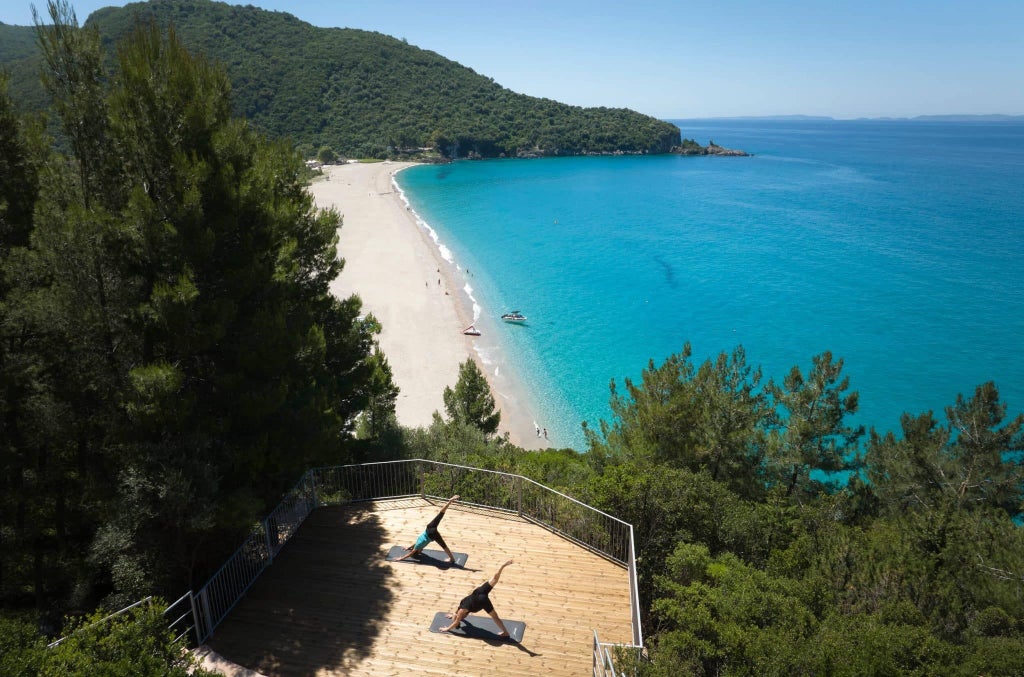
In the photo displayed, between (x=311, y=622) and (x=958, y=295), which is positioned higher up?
(x=311, y=622)

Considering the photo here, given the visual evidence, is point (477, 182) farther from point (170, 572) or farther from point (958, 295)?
point (170, 572)

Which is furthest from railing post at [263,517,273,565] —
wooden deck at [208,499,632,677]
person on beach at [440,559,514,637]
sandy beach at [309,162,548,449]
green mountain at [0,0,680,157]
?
green mountain at [0,0,680,157]

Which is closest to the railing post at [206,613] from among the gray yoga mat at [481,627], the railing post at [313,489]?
the railing post at [313,489]

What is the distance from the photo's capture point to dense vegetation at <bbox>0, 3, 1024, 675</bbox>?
8.22m

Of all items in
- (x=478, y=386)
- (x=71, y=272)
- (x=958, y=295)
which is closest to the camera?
(x=71, y=272)

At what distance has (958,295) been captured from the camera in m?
53.2

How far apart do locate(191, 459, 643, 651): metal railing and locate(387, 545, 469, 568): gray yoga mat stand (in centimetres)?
175

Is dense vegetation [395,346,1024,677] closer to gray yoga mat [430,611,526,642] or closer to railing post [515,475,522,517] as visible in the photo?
railing post [515,475,522,517]

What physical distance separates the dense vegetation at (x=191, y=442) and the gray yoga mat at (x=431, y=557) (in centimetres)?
268

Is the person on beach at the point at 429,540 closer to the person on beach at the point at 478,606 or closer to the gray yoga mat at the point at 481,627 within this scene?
the gray yoga mat at the point at 481,627

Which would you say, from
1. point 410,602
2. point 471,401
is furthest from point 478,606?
point 471,401

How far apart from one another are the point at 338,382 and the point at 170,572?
8.72 metres

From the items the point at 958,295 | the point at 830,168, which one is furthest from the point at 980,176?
the point at 958,295

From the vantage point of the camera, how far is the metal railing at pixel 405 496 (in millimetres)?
8875
